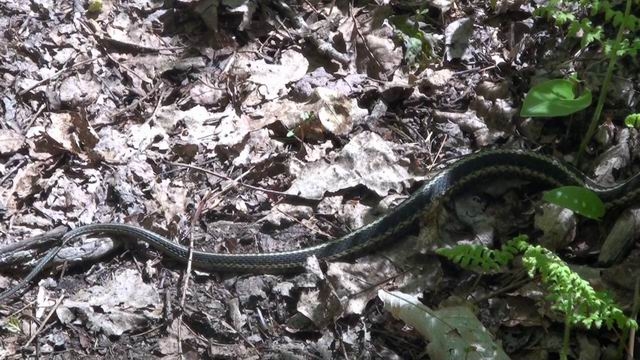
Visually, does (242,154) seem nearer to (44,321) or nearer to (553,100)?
(44,321)

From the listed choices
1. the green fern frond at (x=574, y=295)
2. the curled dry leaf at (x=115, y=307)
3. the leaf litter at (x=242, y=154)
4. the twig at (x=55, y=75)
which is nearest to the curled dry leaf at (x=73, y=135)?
the leaf litter at (x=242, y=154)

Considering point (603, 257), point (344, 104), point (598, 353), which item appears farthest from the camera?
point (344, 104)

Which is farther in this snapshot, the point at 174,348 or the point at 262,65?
the point at 262,65

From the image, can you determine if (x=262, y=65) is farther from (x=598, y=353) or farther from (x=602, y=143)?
(x=598, y=353)

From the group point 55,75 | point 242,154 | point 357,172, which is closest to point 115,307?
point 242,154

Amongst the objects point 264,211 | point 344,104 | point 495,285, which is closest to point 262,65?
point 344,104

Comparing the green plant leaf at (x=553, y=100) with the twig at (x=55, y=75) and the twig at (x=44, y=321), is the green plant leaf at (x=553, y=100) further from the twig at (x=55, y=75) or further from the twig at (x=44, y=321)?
the twig at (x=55, y=75)
